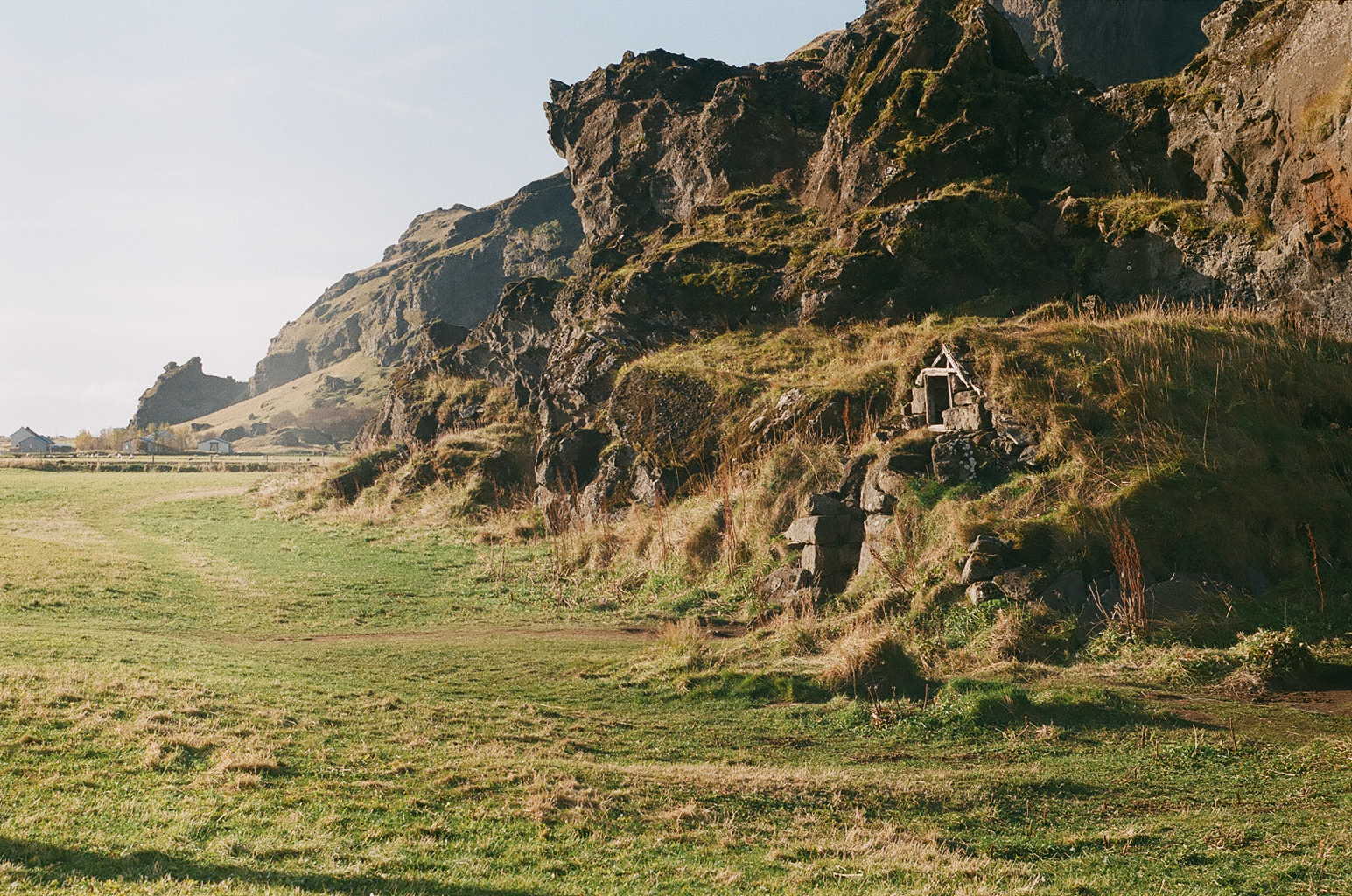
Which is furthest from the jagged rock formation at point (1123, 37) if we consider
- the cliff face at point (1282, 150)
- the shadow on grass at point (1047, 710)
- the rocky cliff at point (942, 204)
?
the shadow on grass at point (1047, 710)

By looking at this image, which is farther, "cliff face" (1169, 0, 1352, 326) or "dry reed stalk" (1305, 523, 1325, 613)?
"cliff face" (1169, 0, 1352, 326)

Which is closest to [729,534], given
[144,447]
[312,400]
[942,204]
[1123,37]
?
[942,204]

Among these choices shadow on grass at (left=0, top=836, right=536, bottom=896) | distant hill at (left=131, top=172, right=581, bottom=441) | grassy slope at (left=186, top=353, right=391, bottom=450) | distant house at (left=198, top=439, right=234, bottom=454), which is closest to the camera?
shadow on grass at (left=0, top=836, right=536, bottom=896)

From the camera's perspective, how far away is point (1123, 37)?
71.6 metres

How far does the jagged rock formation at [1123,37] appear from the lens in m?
70.3

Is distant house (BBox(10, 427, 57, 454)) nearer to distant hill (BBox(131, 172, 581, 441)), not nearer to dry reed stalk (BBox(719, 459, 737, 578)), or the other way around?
distant hill (BBox(131, 172, 581, 441))

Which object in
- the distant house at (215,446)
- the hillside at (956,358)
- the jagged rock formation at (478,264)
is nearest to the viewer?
the hillside at (956,358)

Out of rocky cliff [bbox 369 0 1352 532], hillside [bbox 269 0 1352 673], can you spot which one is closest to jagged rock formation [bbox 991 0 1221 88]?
hillside [bbox 269 0 1352 673]

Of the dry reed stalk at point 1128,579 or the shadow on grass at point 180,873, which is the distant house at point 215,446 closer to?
the dry reed stalk at point 1128,579

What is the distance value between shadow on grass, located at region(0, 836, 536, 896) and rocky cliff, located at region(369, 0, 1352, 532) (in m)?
22.2

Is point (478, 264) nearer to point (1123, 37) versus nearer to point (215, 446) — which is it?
point (215, 446)

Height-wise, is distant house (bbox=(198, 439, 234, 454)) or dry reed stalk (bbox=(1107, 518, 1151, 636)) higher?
distant house (bbox=(198, 439, 234, 454))

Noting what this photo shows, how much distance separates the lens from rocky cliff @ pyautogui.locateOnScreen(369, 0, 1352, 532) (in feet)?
80.0

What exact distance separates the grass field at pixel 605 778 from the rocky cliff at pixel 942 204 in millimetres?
15682
